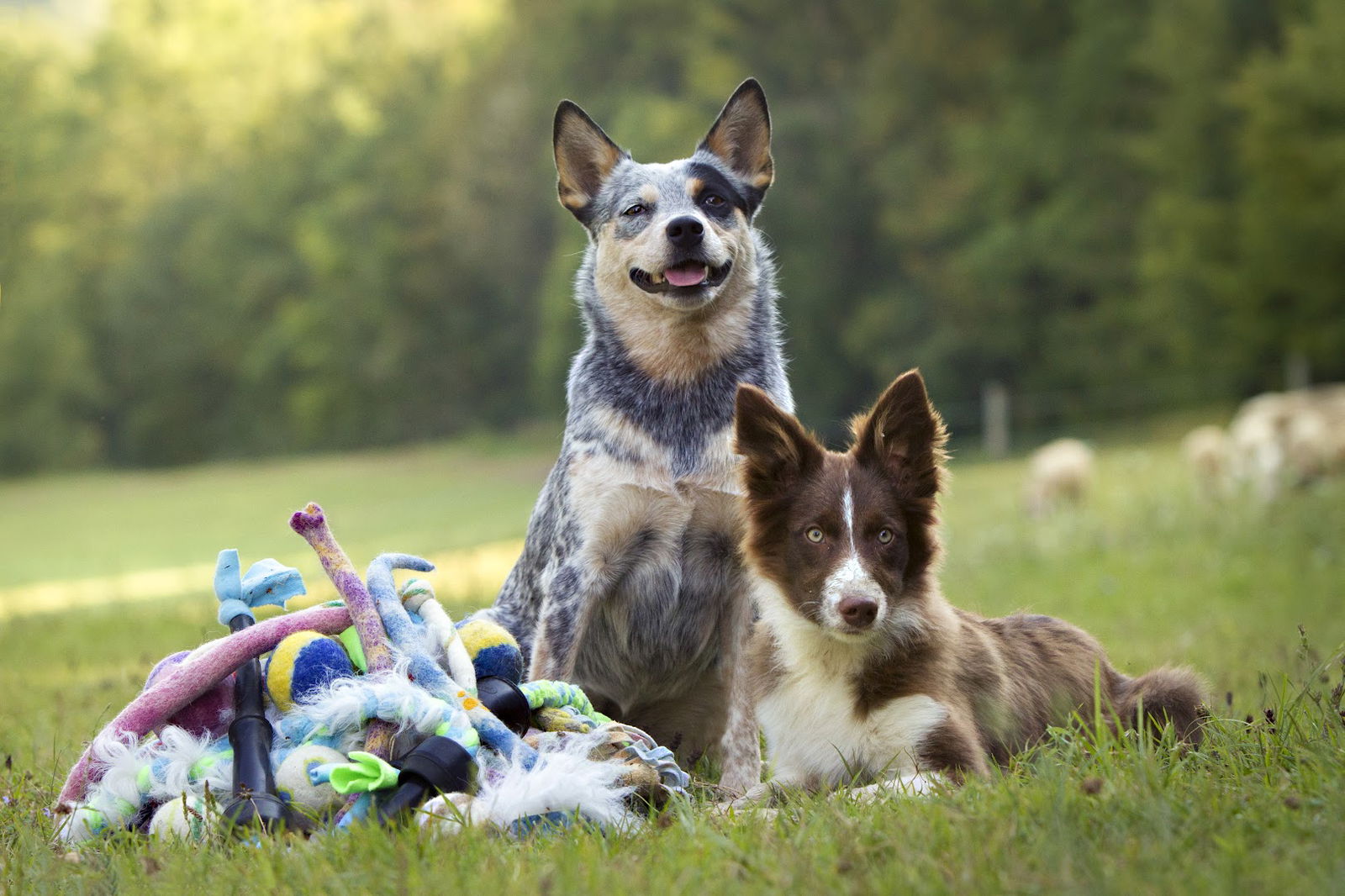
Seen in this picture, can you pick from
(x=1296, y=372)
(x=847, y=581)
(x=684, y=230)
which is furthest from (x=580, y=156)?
(x=1296, y=372)

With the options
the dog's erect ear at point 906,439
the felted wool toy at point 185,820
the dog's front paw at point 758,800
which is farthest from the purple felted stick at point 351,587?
the dog's erect ear at point 906,439

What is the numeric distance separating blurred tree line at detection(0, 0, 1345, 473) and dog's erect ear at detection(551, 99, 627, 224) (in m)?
11.3

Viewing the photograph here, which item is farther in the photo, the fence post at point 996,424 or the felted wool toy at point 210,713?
the fence post at point 996,424

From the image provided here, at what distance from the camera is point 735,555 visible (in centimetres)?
468

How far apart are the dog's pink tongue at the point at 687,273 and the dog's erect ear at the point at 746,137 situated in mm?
592

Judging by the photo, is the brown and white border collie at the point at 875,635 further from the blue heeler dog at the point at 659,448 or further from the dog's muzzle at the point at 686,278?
the dog's muzzle at the point at 686,278

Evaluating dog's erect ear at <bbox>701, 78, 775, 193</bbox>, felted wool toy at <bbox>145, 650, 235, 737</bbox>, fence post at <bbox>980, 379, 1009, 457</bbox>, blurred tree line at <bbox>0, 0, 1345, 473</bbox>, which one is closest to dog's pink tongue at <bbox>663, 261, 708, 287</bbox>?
dog's erect ear at <bbox>701, 78, 775, 193</bbox>

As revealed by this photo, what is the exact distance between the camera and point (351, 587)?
3936 millimetres

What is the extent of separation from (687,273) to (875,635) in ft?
5.27

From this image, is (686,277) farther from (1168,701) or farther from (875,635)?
(1168,701)

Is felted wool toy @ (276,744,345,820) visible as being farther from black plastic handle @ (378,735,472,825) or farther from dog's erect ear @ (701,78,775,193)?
dog's erect ear @ (701,78,775,193)

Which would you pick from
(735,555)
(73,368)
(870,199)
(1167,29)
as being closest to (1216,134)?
(1167,29)

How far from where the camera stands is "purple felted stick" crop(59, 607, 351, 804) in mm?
3689

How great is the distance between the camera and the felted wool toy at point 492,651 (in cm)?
431
